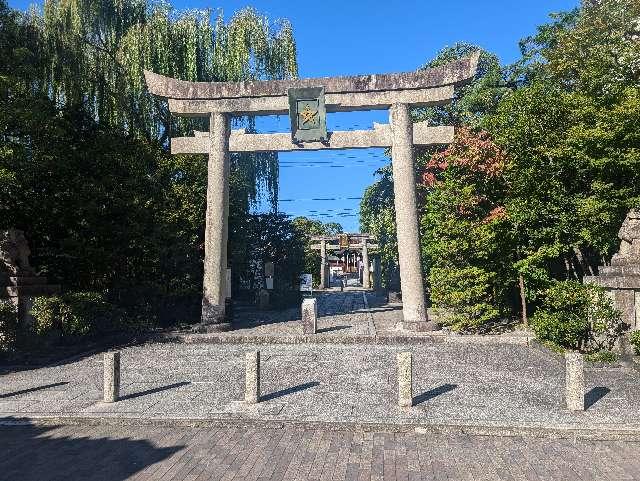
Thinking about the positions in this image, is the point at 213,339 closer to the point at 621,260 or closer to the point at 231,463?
the point at 231,463

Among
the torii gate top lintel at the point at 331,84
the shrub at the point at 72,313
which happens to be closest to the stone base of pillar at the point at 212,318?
the shrub at the point at 72,313

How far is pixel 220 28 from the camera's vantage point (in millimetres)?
18203

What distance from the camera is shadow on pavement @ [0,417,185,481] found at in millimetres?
5027

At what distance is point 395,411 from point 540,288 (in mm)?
8525

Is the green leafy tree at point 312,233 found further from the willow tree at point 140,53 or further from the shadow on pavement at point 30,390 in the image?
the shadow on pavement at point 30,390

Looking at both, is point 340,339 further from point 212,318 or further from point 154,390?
point 154,390

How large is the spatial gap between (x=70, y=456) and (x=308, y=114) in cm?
1158

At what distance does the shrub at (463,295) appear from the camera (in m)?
13.2

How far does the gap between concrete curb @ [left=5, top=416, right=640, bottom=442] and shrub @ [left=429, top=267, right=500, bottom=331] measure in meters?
7.16

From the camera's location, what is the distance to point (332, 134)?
595 inches

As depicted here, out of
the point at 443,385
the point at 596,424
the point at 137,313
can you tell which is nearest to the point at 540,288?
the point at 443,385

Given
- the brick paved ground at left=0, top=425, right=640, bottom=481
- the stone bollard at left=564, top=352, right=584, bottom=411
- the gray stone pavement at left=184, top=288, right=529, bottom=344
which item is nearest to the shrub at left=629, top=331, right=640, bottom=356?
the gray stone pavement at left=184, top=288, right=529, bottom=344

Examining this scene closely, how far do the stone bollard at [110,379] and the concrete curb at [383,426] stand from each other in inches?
29.5

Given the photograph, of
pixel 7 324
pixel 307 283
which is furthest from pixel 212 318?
pixel 307 283
